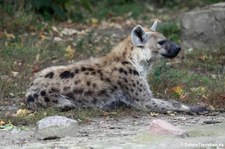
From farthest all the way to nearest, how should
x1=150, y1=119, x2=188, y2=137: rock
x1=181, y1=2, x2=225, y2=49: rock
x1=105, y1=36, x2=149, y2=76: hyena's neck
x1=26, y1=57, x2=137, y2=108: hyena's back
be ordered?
x1=181, y1=2, x2=225, y2=49: rock
x1=105, y1=36, x2=149, y2=76: hyena's neck
x1=26, y1=57, x2=137, y2=108: hyena's back
x1=150, y1=119, x2=188, y2=137: rock

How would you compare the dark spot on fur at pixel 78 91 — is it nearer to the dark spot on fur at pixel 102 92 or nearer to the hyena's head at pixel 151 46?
the dark spot on fur at pixel 102 92

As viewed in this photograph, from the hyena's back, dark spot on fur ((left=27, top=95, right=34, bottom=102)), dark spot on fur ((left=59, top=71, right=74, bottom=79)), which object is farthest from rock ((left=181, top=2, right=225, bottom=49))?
dark spot on fur ((left=27, top=95, right=34, bottom=102))

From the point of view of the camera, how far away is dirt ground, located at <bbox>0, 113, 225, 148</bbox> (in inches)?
236

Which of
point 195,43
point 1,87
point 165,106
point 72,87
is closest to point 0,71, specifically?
point 1,87

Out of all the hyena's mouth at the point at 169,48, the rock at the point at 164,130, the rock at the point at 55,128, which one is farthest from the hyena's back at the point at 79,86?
the rock at the point at 164,130

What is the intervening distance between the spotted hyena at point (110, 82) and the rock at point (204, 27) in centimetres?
310

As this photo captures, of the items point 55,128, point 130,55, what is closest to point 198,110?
point 130,55

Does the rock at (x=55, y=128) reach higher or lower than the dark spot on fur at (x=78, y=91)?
lower

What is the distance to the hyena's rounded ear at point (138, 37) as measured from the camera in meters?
7.49

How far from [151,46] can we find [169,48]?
0.59 feet

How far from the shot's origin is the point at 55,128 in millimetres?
6094

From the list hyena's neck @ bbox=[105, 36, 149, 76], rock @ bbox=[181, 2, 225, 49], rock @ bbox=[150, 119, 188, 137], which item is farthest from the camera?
rock @ bbox=[181, 2, 225, 49]

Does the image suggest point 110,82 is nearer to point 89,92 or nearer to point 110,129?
point 89,92

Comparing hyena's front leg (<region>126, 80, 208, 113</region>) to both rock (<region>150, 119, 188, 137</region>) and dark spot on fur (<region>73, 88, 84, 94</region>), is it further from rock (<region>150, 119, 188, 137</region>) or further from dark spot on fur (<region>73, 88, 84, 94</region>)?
rock (<region>150, 119, 188, 137</region>)
